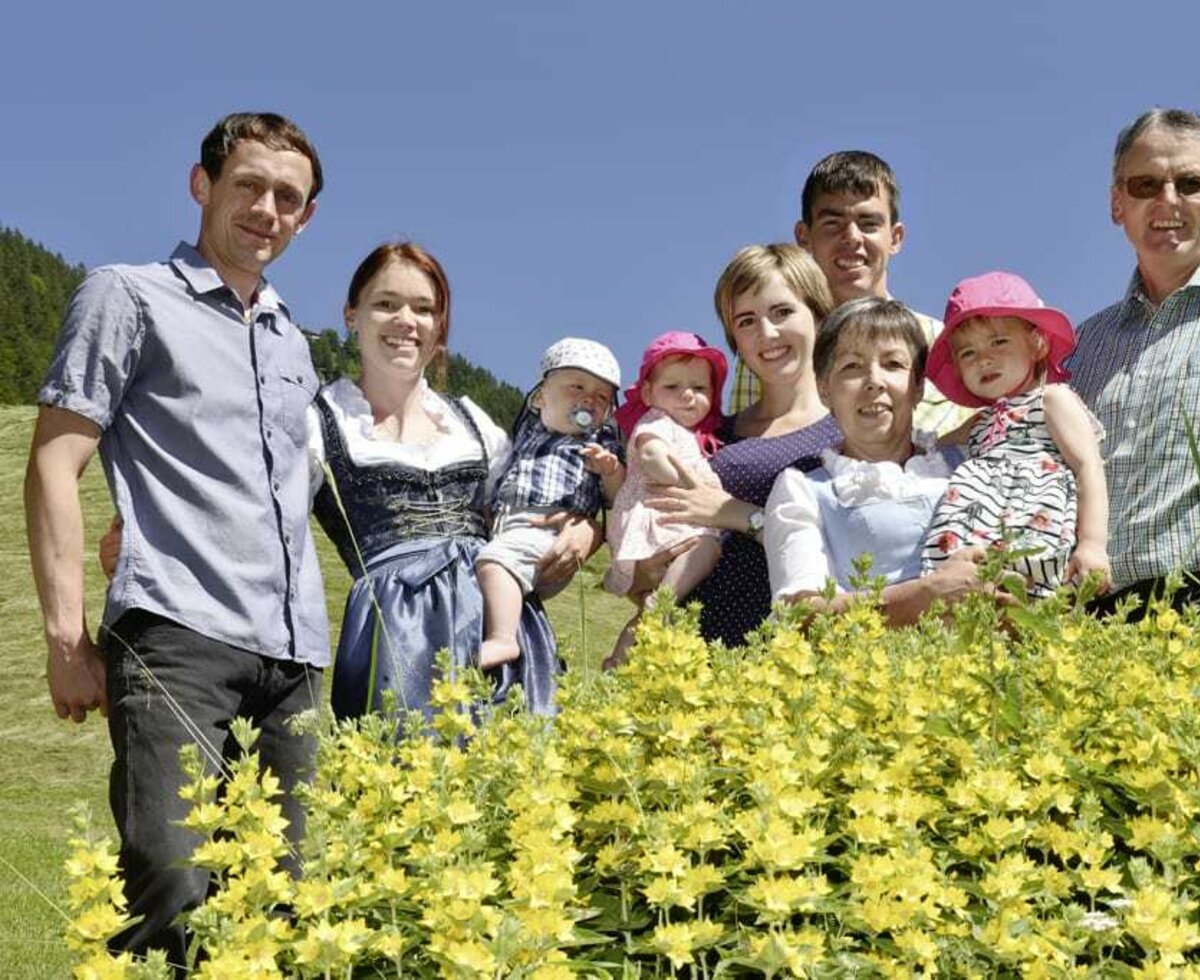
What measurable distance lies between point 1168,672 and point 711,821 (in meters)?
1.34

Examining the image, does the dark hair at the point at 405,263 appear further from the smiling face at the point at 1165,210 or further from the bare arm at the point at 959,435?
the smiling face at the point at 1165,210

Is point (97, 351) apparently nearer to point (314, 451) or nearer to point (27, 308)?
point (314, 451)

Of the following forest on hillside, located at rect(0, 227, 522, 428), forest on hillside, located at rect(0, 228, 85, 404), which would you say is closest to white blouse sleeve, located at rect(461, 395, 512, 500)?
forest on hillside, located at rect(0, 227, 522, 428)

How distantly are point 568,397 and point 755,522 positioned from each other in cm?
81

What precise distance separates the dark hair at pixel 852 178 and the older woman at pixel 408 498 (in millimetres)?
1355

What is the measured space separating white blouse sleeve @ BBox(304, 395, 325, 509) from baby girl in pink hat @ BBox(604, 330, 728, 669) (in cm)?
94

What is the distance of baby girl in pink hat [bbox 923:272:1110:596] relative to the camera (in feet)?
11.0

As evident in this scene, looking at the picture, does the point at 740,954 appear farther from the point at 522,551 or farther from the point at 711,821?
the point at 522,551

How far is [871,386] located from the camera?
→ 3.62 m

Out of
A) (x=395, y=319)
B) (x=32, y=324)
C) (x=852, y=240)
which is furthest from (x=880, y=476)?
(x=32, y=324)

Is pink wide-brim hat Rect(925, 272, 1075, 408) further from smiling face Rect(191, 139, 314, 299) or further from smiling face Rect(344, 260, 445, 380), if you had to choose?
smiling face Rect(191, 139, 314, 299)

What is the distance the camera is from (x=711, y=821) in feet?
5.85

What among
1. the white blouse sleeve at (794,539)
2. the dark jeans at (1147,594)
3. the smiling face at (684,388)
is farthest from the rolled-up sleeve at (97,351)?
the dark jeans at (1147,594)

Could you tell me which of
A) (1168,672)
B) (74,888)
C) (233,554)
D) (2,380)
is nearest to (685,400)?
(233,554)
